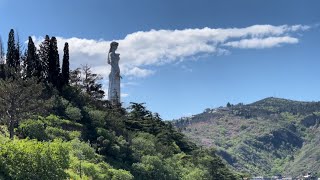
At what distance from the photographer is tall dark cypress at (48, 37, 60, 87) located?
80375 millimetres

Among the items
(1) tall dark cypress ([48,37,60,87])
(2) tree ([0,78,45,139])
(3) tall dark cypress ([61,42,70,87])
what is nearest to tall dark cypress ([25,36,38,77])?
(1) tall dark cypress ([48,37,60,87])

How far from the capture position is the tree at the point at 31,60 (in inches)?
3087

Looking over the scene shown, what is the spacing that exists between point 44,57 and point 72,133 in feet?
65.8

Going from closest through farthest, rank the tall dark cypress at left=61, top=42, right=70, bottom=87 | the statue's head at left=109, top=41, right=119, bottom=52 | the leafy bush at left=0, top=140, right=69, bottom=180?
the leafy bush at left=0, top=140, right=69, bottom=180 < the tall dark cypress at left=61, top=42, right=70, bottom=87 < the statue's head at left=109, top=41, right=119, bottom=52

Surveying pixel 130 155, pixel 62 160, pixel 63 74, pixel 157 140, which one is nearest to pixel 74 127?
pixel 130 155

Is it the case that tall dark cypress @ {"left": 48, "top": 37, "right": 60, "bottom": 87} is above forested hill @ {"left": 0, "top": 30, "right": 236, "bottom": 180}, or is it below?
above

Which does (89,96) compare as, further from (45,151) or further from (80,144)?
(45,151)

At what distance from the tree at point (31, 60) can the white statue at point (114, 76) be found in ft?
65.1

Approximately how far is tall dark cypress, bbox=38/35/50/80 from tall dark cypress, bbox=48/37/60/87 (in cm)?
67

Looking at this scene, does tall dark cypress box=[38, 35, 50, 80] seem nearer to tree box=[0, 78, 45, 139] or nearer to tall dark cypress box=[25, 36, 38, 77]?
tall dark cypress box=[25, 36, 38, 77]

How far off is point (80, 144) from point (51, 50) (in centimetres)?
Result: 2509

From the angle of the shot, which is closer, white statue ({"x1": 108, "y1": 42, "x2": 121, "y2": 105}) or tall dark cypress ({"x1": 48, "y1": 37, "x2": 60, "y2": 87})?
tall dark cypress ({"x1": 48, "y1": 37, "x2": 60, "y2": 87})

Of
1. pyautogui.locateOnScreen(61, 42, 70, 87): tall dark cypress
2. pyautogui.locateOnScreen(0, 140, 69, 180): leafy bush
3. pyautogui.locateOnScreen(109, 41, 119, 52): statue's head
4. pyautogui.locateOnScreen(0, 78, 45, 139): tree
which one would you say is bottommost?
pyautogui.locateOnScreen(0, 140, 69, 180): leafy bush

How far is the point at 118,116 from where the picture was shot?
277 feet
